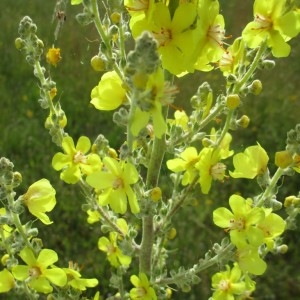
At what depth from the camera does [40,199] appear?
5.90 ft

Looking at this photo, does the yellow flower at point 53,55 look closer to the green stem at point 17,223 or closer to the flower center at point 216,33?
the green stem at point 17,223

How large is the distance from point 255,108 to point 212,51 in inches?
146

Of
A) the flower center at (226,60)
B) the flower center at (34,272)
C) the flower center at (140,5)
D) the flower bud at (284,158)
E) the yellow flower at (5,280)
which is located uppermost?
the flower center at (140,5)

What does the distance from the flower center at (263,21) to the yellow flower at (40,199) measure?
827 millimetres

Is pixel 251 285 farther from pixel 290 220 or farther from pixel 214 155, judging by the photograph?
pixel 214 155

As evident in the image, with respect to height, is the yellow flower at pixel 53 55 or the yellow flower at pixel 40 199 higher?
the yellow flower at pixel 53 55

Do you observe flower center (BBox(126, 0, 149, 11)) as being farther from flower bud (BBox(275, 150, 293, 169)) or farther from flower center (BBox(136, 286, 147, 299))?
flower center (BBox(136, 286, 147, 299))

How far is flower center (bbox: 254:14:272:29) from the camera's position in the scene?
1490 millimetres

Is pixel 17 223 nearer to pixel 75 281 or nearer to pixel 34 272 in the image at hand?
pixel 34 272

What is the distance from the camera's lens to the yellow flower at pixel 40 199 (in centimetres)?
179

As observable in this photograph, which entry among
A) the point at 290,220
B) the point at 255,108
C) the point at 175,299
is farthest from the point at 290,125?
the point at 290,220

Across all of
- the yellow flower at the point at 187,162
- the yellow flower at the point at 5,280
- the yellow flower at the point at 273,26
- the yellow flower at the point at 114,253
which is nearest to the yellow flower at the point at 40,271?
the yellow flower at the point at 5,280

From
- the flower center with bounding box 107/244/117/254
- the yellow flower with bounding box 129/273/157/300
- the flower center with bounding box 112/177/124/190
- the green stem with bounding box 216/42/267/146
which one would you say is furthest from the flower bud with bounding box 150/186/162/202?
the flower center with bounding box 107/244/117/254

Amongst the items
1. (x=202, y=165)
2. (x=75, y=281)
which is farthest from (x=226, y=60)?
(x=75, y=281)
